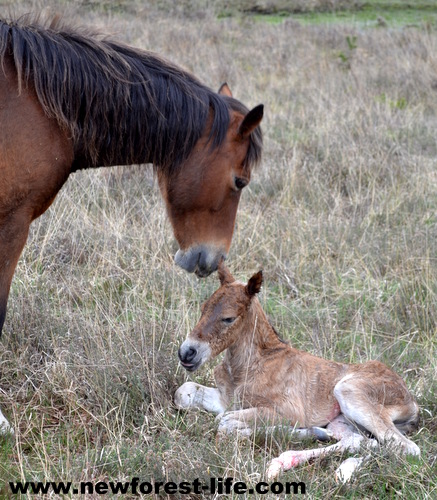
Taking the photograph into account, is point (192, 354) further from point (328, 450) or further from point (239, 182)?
point (239, 182)

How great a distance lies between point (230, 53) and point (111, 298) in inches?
365

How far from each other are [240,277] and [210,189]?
1.65m

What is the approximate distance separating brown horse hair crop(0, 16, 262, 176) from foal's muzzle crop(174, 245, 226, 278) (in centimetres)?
44

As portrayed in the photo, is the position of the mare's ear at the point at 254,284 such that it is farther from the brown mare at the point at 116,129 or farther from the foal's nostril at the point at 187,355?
the foal's nostril at the point at 187,355

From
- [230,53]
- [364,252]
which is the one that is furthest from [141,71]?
[230,53]

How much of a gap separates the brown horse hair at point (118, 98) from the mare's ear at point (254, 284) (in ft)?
2.01

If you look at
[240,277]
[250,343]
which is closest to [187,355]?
[250,343]

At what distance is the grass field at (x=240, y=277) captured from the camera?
3266mm

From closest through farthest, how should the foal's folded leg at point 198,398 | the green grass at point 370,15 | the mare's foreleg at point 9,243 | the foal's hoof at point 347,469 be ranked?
the foal's hoof at point 347,469
the mare's foreleg at point 9,243
the foal's folded leg at point 198,398
the green grass at point 370,15

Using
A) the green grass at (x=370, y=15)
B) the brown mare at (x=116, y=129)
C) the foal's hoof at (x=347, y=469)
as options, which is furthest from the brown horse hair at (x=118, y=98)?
the green grass at (x=370, y=15)

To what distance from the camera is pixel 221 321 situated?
147 inches

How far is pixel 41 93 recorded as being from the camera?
3.43 metres

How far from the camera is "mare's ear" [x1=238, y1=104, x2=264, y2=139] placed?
144 inches

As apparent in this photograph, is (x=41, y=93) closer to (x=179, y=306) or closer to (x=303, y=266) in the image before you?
(x=179, y=306)
